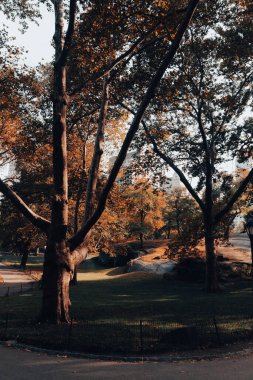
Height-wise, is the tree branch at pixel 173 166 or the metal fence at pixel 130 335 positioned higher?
the tree branch at pixel 173 166

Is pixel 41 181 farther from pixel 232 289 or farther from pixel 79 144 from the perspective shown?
pixel 232 289

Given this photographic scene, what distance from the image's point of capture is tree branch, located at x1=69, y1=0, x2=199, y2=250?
9.85m

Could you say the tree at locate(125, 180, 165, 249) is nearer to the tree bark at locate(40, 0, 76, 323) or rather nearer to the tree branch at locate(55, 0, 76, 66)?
the tree bark at locate(40, 0, 76, 323)

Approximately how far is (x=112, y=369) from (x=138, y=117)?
23.8ft

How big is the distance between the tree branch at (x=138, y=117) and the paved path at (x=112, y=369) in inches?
183

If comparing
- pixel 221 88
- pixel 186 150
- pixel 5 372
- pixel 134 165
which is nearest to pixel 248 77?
→ pixel 221 88

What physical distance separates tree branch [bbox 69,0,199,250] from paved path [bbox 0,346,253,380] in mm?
4652

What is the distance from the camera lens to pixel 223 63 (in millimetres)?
19984

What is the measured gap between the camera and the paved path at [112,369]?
7.18m

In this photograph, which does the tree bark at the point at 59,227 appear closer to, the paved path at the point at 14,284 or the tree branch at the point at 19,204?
the tree branch at the point at 19,204

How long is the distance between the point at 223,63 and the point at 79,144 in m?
12.7

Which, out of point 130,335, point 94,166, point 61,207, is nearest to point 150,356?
point 130,335

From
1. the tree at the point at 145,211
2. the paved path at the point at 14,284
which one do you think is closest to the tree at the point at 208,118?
the paved path at the point at 14,284

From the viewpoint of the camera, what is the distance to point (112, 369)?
7.64 m
